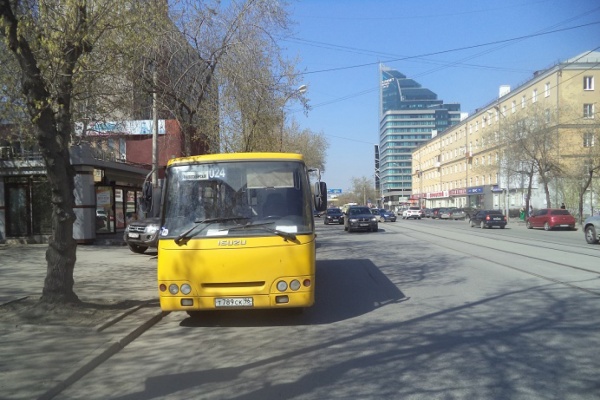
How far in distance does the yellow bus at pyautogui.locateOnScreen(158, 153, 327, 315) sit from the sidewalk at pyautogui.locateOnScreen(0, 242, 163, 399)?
0.95 m

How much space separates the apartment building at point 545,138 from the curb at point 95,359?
96.3ft

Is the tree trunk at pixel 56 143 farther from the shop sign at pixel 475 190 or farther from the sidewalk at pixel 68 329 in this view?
the shop sign at pixel 475 190

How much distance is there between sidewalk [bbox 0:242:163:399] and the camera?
4.72 meters

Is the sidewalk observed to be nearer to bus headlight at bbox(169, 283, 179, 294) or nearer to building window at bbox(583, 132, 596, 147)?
bus headlight at bbox(169, 283, 179, 294)

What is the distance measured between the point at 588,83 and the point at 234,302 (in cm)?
5138

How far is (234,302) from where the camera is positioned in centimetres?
645

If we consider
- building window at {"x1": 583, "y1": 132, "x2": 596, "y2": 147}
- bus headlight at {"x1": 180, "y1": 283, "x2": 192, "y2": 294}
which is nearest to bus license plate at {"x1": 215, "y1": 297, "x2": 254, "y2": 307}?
bus headlight at {"x1": 180, "y1": 283, "x2": 192, "y2": 294}

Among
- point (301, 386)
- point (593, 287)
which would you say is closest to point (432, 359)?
point (301, 386)

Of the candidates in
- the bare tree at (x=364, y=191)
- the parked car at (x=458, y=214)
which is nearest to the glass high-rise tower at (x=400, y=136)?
the bare tree at (x=364, y=191)

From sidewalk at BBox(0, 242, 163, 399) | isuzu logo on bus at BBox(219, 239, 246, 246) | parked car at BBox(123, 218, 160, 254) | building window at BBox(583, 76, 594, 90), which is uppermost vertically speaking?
building window at BBox(583, 76, 594, 90)

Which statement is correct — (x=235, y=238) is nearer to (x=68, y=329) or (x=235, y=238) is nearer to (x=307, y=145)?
(x=68, y=329)

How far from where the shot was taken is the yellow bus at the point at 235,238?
6.43 metres

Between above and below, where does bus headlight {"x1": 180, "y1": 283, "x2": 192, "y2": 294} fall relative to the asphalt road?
above

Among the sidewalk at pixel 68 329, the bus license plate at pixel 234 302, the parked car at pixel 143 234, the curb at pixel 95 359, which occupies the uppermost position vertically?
the parked car at pixel 143 234
